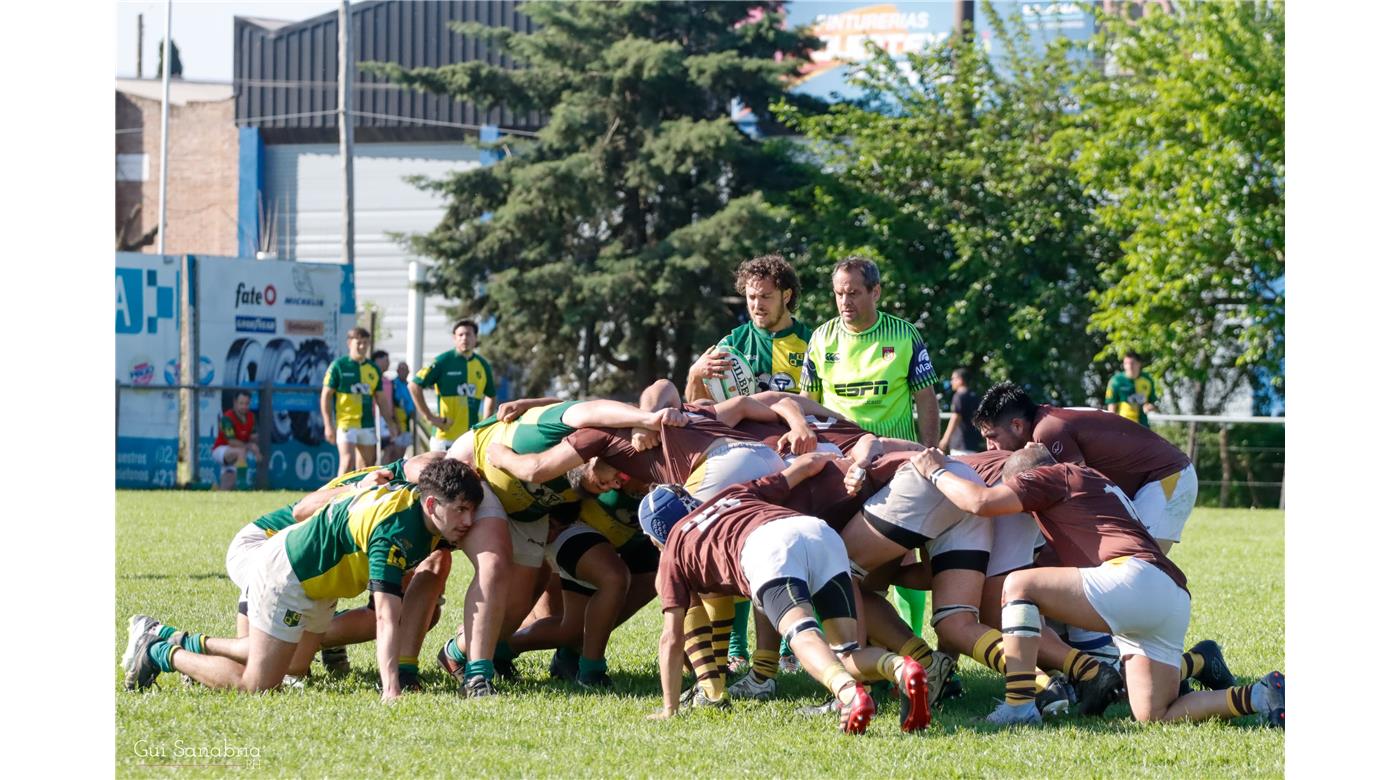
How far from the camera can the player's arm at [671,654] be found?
589cm

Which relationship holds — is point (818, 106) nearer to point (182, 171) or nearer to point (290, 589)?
point (182, 171)

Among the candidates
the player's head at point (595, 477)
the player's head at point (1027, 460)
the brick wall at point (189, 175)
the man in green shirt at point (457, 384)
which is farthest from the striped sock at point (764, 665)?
the brick wall at point (189, 175)

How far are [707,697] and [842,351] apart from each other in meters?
2.17

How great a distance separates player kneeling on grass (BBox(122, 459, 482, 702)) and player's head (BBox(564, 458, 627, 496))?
18.9 inches

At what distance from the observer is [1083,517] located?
6.02 meters

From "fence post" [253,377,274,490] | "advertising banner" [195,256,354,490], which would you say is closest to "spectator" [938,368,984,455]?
"advertising banner" [195,256,354,490]

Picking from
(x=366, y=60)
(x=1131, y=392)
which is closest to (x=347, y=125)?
(x=366, y=60)

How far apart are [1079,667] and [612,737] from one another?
202cm

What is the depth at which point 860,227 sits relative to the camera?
2739 cm

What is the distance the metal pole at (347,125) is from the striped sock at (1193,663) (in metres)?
21.0

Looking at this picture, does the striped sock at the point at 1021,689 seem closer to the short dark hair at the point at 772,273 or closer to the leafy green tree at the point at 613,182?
the short dark hair at the point at 772,273

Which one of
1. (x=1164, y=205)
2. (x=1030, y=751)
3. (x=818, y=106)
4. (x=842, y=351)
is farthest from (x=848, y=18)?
(x=1030, y=751)

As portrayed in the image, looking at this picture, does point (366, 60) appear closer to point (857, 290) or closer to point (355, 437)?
point (355, 437)

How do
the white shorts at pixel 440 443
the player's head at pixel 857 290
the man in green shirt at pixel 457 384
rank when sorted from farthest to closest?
the man in green shirt at pixel 457 384 < the white shorts at pixel 440 443 < the player's head at pixel 857 290
